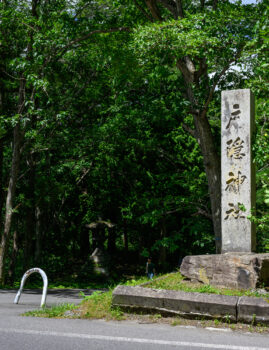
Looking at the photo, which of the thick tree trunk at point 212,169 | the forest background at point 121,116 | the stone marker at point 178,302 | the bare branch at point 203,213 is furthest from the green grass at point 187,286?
the bare branch at point 203,213

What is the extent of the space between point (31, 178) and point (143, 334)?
16.3 metres

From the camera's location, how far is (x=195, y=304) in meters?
6.02

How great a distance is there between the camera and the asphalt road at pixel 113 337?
4730 millimetres

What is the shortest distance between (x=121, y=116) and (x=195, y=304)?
1380 centimetres

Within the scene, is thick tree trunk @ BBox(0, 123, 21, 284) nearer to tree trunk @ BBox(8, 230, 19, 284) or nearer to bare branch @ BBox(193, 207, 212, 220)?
tree trunk @ BBox(8, 230, 19, 284)

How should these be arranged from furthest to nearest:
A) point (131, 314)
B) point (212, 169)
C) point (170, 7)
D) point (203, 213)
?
1. point (203, 213)
2. point (170, 7)
3. point (212, 169)
4. point (131, 314)

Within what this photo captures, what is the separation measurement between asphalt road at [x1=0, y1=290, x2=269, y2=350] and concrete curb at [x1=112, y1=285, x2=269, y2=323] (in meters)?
0.31

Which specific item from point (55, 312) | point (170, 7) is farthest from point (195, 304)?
point (170, 7)

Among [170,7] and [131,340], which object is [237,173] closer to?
[131,340]

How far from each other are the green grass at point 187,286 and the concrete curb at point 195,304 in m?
0.89

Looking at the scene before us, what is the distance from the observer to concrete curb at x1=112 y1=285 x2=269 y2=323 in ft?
18.7

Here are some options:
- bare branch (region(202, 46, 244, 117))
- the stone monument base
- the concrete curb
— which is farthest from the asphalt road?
bare branch (region(202, 46, 244, 117))

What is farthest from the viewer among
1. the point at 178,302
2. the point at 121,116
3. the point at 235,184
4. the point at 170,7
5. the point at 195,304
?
the point at 121,116

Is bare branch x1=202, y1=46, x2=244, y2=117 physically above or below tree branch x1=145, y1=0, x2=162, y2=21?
below
